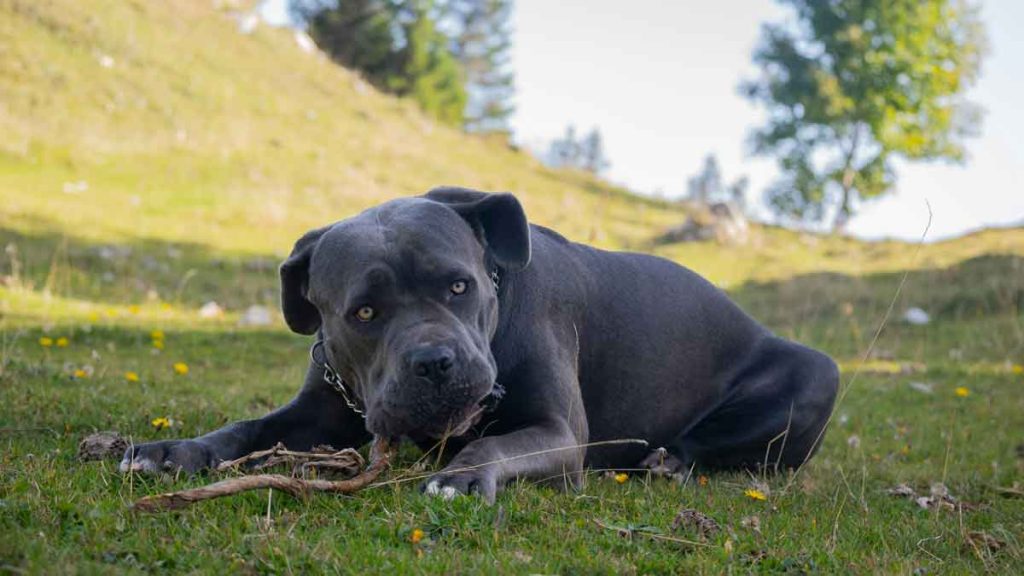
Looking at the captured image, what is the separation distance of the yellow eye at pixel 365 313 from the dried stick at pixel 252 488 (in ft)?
2.11

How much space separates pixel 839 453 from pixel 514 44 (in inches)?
2352

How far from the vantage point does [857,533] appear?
4.20 metres

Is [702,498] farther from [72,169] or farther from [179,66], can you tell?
[179,66]

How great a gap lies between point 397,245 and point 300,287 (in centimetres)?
84

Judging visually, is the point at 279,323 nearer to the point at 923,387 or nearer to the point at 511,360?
the point at 923,387

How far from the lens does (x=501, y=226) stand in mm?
4930

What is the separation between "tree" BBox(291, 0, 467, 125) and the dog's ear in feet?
134

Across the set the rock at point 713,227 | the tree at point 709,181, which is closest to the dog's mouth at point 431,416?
the rock at point 713,227

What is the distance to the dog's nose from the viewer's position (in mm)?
3932

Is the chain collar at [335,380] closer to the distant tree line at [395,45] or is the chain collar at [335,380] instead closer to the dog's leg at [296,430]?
the dog's leg at [296,430]

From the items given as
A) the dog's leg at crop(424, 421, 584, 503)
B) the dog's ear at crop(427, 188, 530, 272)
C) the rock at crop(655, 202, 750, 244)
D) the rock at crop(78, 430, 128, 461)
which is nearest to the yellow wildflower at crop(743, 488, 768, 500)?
the dog's leg at crop(424, 421, 584, 503)

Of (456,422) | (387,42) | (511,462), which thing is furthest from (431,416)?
(387,42)

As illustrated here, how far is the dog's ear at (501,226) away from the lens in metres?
4.88

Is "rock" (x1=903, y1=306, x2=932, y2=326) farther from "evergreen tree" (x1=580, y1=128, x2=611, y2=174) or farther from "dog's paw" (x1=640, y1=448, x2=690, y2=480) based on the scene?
"evergreen tree" (x1=580, y1=128, x2=611, y2=174)
